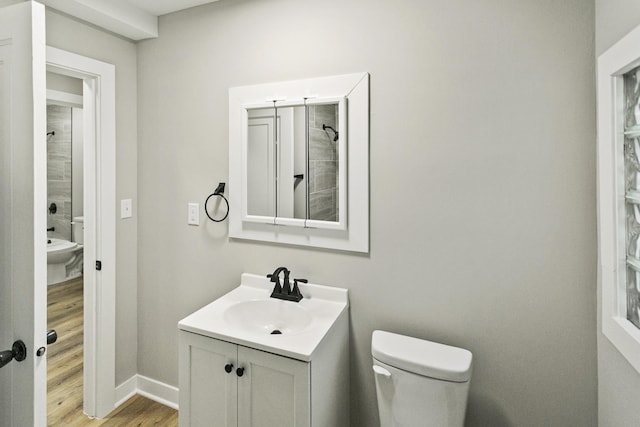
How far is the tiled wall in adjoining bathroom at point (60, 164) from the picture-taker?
4.36 meters

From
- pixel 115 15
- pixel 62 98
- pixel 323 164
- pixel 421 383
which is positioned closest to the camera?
pixel 421 383

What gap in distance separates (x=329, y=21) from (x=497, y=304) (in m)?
1.51

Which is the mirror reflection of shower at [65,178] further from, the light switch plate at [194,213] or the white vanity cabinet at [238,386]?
the white vanity cabinet at [238,386]

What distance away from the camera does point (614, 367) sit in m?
1.19

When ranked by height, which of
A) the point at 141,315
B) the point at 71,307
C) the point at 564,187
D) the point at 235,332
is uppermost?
the point at 564,187

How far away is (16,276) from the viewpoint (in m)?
1.10

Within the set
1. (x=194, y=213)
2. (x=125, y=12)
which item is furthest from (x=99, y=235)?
(x=125, y=12)

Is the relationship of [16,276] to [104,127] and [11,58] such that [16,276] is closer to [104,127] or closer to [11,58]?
[11,58]

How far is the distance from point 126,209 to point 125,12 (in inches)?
45.0

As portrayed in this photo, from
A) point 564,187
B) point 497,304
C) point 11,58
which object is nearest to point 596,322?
point 497,304

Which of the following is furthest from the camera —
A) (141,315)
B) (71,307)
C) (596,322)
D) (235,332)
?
(71,307)

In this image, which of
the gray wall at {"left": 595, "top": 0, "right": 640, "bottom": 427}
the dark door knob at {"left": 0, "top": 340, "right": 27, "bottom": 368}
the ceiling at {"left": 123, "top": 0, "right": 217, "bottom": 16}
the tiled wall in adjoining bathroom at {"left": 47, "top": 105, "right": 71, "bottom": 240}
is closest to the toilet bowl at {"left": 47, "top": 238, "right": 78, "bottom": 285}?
the tiled wall in adjoining bathroom at {"left": 47, "top": 105, "right": 71, "bottom": 240}

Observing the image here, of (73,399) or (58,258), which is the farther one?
(58,258)

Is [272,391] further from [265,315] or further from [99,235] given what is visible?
[99,235]
